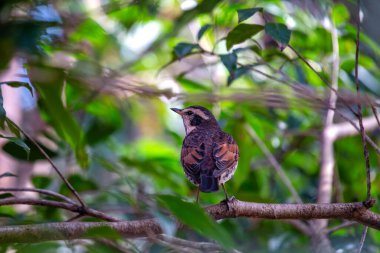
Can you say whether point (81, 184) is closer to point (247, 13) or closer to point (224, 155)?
point (224, 155)

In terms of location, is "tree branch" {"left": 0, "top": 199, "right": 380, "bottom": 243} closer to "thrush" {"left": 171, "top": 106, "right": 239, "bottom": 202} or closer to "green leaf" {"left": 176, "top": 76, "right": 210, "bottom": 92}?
"thrush" {"left": 171, "top": 106, "right": 239, "bottom": 202}

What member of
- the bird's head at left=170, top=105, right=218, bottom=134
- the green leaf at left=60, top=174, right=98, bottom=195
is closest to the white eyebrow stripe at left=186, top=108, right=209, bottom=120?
the bird's head at left=170, top=105, right=218, bottom=134

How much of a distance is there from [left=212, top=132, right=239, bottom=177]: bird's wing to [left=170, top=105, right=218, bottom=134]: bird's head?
27.4 inches

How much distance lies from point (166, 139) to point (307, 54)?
14.4ft

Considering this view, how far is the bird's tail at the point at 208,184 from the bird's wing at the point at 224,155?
0.17ft

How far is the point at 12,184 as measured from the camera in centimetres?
728

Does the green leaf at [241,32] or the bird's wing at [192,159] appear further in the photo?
the bird's wing at [192,159]

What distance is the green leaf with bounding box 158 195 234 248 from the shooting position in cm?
247

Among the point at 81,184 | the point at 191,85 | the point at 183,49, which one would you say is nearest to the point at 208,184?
the point at 183,49

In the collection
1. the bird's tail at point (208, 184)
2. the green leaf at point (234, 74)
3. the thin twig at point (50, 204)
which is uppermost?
the green leaf at point (234, 74)

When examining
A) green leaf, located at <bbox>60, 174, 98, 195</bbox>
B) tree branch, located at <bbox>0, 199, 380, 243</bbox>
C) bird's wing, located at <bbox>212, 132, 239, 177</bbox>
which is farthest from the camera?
green leaf, located at <bbox>60, 174, 98, 195</bbox>

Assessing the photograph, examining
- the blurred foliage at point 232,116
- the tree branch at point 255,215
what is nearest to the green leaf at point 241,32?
the blurred foliage at point 232,116

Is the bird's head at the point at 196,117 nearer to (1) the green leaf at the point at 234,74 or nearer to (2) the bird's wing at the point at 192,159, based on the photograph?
(2) the bird's wing at the point at 192,159

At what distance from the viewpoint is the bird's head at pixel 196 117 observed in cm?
568
